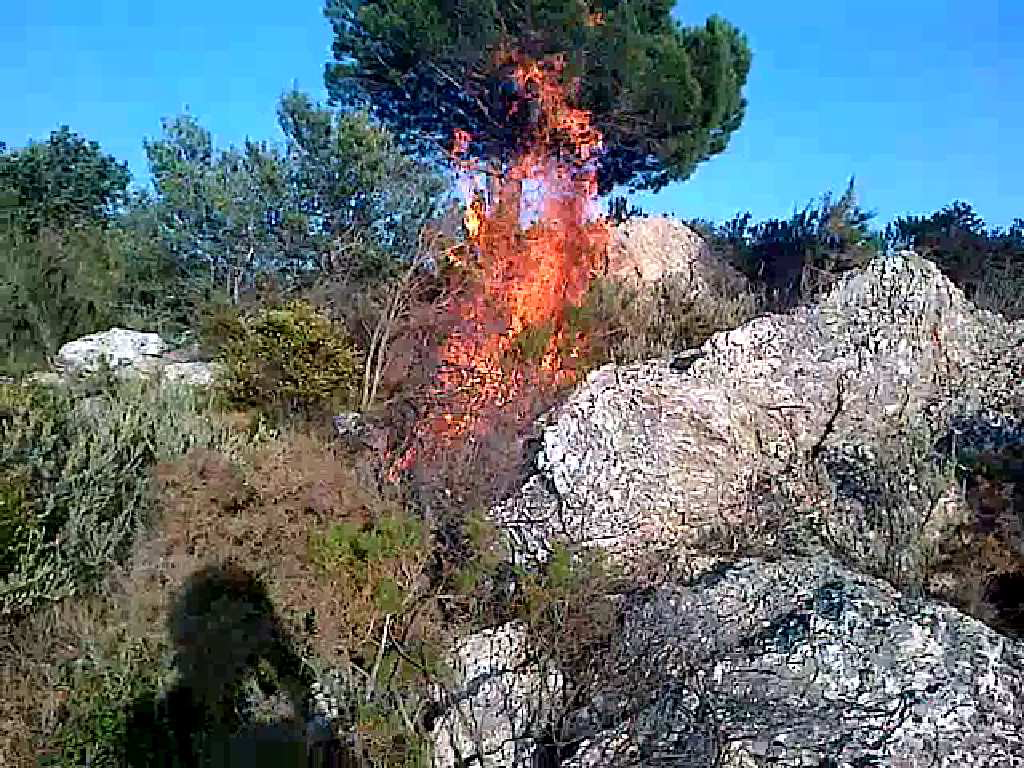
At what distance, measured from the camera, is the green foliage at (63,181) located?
18969 millimetres

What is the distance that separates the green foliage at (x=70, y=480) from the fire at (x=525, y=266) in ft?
6.23

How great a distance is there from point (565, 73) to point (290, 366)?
767 cm

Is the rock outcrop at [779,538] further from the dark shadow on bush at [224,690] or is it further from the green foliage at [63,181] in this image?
the green foliage at [63,181]

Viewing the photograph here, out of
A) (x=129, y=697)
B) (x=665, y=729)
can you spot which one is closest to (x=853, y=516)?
(x=665, y=729)

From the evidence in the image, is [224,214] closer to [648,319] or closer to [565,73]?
[565,73]

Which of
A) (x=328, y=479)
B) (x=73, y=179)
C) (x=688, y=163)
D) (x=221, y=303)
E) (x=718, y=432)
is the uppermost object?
(x=73, y=179)

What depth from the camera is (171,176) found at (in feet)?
51.8

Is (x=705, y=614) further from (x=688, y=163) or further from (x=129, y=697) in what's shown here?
(x=688, y=163)

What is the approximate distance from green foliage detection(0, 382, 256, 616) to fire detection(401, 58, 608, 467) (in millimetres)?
1897

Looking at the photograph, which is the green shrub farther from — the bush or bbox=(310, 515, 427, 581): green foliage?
bbox=(310, 515, 427, 581): green foliage

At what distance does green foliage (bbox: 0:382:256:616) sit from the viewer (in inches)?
252

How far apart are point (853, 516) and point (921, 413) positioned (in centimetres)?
124

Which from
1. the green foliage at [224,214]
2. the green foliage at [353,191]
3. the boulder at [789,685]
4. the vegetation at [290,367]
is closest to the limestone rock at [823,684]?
the boulder at [789,685]

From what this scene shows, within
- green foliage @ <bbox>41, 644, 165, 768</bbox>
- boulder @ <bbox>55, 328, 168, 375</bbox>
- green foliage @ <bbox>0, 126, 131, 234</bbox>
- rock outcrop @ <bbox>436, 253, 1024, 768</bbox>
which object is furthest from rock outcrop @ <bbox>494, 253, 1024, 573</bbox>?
green foliage @ <bbox>0, 126, 131, 234</bbox>
